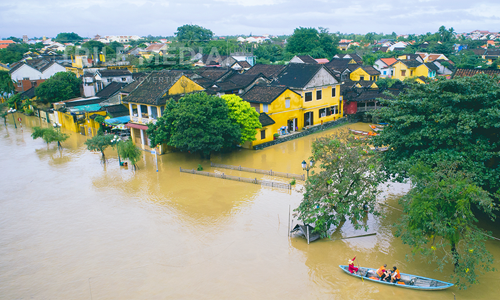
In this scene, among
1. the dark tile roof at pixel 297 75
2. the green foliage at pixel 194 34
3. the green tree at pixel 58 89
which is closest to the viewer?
the dark tile roof at pixel 297 75

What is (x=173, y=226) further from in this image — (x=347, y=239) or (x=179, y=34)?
(x=179, y=34)

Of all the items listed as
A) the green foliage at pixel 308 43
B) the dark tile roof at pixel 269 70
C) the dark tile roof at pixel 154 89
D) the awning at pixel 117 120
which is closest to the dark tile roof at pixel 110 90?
the awning at pixel 117 120

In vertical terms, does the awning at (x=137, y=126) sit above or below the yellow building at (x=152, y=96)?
below

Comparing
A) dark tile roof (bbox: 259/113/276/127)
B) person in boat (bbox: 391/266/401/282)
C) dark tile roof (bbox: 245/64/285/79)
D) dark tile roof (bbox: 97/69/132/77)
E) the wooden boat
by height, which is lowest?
the wooden boat

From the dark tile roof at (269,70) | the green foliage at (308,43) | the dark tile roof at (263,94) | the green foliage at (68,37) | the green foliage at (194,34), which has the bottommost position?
the dark tile roof at (263,94)

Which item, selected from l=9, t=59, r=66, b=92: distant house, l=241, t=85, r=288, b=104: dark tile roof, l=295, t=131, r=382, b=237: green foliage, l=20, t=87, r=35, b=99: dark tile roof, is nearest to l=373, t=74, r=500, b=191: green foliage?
l=295, t=131, r=382, b=237: green foliage

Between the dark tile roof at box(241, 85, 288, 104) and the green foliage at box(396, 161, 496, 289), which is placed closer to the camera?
the green foliage at box(396, 161, 496, 289)

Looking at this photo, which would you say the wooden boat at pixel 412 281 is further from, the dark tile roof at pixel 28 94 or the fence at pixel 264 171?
the dark tile roof at pixel 28 94

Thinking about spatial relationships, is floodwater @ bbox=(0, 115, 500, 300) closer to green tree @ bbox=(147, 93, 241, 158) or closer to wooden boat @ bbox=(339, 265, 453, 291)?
wooden boat @ bbox=(339, 265, 453, 291)

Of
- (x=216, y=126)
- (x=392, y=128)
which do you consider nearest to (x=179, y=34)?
(x=216, y=126)
